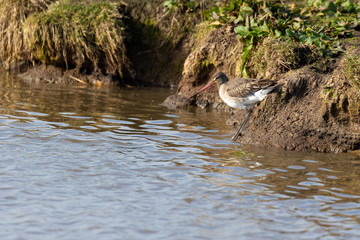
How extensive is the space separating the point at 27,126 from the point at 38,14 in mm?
4928

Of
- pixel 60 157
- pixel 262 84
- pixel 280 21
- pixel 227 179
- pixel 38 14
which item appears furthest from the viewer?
pixel 38 14

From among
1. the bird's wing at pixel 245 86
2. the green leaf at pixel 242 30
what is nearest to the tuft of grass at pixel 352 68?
the bird's wing at pixel 245 86

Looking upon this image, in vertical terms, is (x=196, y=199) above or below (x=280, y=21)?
below

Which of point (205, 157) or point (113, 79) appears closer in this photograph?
point (205, 157)

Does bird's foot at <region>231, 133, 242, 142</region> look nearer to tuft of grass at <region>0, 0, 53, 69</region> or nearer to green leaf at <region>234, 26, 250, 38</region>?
green leaf at <region>234, 26, 250, 38</region>

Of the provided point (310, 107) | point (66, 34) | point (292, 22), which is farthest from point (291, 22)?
point (66, 34)

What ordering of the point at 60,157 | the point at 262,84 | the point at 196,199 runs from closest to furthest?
the point at 196,199, the point at 60,157, the point at 262,84

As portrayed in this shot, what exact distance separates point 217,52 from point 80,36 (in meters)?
3.53

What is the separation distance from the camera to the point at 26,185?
5.89 m

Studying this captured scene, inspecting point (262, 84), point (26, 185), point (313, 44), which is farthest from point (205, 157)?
point (313, 44)

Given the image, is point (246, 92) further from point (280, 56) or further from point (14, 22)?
point (14, 22)

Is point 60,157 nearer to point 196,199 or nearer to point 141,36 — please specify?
point 196,199

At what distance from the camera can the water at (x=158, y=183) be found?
4926mm

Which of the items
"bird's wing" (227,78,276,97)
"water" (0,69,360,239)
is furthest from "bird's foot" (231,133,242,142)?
"bird's wing" (227,78,276,97)
